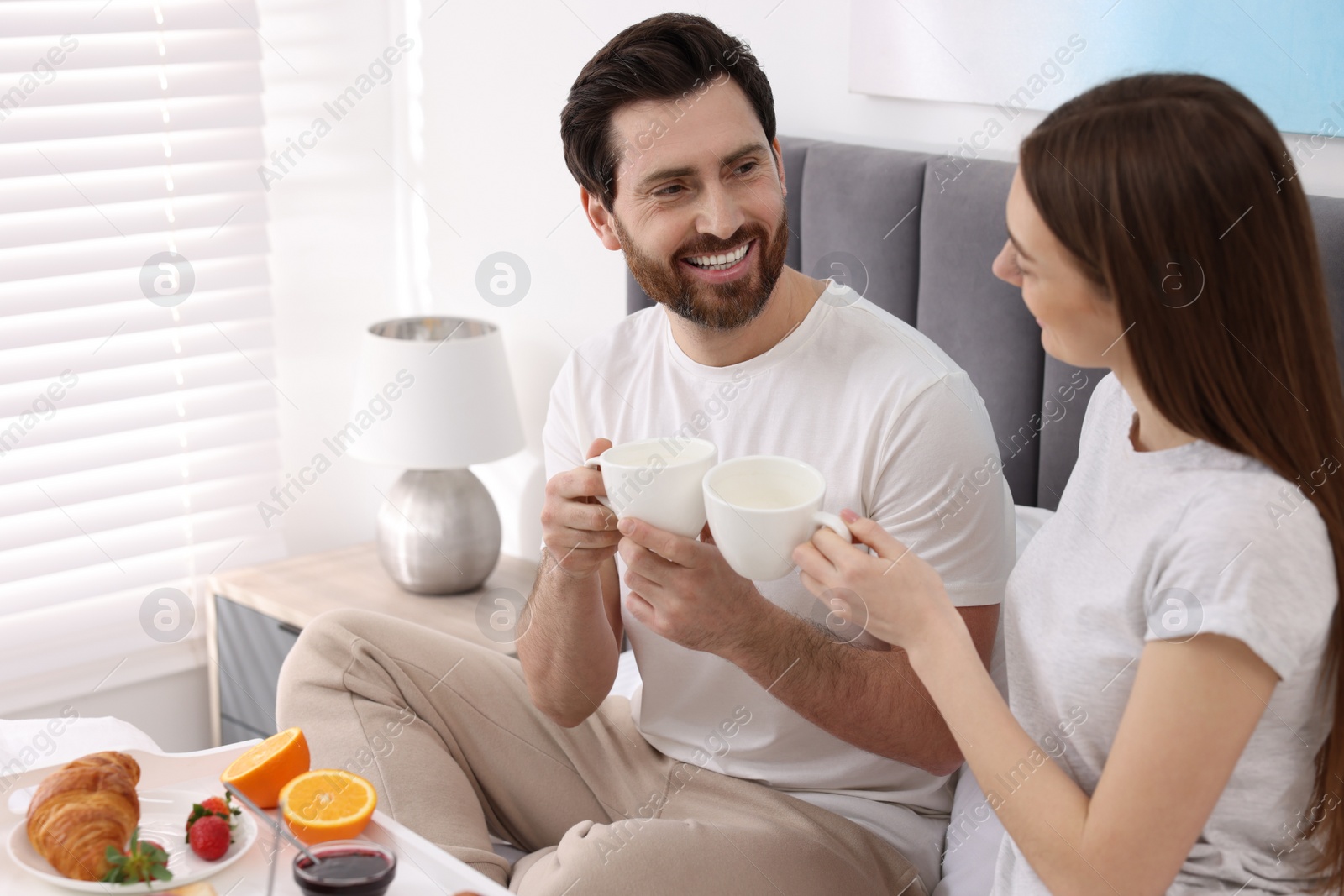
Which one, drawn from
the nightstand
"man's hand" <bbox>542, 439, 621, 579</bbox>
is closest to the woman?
"man's hand" <bbox>542, 439, 621, 579</bbox>

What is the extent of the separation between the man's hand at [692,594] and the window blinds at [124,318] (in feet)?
5.63

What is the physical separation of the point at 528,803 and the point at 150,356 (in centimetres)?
Result: 154

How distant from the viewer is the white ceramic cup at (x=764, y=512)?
1.04 metres

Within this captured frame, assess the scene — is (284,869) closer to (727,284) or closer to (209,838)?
(209,838)

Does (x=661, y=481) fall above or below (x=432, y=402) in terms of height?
above

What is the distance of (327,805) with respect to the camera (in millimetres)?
1100

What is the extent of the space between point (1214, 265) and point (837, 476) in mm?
597

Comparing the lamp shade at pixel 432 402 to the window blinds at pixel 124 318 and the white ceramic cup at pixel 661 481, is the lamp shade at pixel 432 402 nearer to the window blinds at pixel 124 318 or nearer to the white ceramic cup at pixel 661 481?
the window blinds at pixel 124 318

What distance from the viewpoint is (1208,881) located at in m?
1.02

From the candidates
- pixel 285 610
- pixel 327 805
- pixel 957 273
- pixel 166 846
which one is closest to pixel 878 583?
pixel 327 805

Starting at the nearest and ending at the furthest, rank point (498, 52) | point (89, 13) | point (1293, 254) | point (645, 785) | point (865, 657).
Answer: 1. point (1293, 254)
2. point (865, 657)
3. point (645, 785)
4. point (89, 13)
5. point (498, 52)

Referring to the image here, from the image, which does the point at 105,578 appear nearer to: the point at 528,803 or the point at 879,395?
the point at 528,803

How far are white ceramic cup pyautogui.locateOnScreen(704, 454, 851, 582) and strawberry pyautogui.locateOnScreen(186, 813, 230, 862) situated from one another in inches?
19.6

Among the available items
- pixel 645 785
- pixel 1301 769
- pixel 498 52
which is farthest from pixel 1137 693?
pixel 498 52
